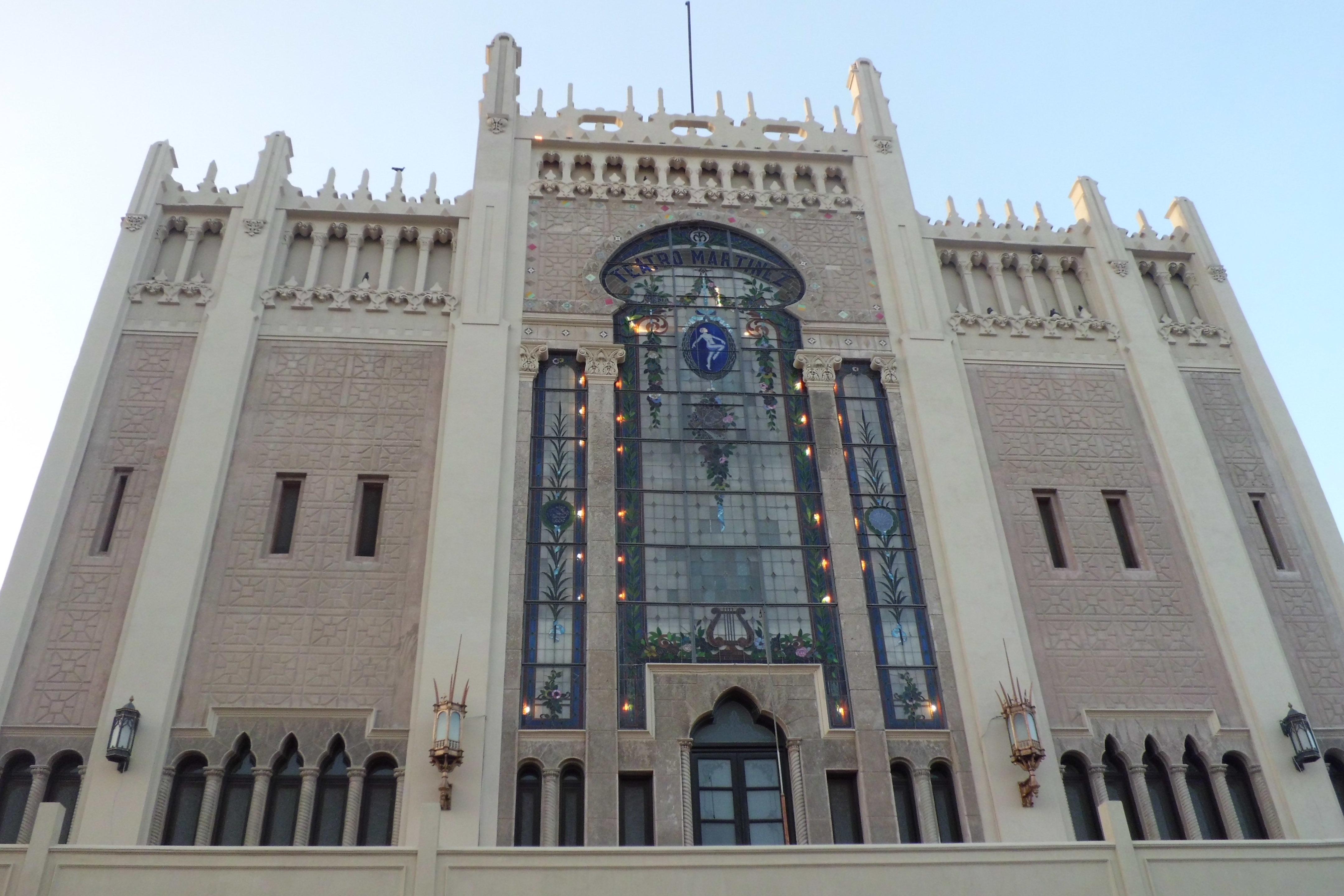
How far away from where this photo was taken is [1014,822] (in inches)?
508

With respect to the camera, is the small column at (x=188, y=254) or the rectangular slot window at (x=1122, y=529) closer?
the rectangular slot window at (x=1122, y=529)

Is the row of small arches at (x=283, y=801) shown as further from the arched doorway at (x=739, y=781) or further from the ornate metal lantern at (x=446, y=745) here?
the arched doorway at (x=739, y=781)

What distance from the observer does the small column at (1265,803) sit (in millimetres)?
13320

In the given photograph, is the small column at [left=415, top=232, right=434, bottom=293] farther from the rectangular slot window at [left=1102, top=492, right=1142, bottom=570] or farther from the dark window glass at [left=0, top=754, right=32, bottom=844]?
the rectangular slot window at [left=1102, top=492, right=1142, bottom=570]

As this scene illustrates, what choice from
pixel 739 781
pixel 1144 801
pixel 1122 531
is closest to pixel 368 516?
pixel 739 781

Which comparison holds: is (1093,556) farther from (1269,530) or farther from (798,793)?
(798,793)

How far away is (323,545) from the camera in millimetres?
14602

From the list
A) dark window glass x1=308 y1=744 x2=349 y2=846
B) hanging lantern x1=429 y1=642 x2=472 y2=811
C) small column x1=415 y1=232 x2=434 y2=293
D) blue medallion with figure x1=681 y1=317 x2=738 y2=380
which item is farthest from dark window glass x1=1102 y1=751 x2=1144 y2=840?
small column x1=415 y1=232 x2=434 y2=293

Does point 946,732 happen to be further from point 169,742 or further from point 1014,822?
point 169,742

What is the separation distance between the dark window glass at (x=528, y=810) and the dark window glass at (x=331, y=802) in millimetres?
1914

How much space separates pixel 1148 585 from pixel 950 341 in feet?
15.3

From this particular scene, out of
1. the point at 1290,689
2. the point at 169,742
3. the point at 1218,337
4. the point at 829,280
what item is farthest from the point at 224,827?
the point at 1218,337

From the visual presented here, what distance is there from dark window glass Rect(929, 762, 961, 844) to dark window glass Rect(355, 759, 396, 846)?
6.27 meters

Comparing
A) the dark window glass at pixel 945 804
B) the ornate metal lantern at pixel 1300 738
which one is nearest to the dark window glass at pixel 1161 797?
the ornate metal lantern at pixel 1300 738
